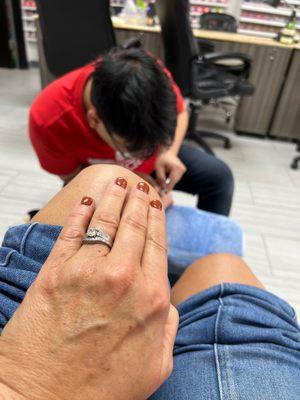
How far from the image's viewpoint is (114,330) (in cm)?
35

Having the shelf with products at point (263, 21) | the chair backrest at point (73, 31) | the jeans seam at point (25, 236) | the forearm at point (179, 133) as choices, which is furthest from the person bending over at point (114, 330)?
the shelf with products at point (263, 21)

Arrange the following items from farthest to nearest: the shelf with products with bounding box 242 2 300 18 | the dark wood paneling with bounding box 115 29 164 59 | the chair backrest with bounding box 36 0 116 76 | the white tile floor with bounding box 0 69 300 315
Result: the shelf with products with bounding box 242 2 300 18 < the dark wood paneling with bounding box 115 29 164 59 < the chair backrest with bounding box 36 0 116 76 < the white tile floor with bounding box 0 69 300 315

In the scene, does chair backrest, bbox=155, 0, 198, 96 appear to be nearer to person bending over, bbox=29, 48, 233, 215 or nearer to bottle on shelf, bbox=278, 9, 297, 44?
person bending over, bbox=29, 48, 233, 215

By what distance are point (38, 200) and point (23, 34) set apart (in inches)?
138

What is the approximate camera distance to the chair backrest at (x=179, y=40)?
1.98 m

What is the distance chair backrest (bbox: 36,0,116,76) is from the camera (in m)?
1.80

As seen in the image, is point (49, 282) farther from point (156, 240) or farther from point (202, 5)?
point (202, 5)

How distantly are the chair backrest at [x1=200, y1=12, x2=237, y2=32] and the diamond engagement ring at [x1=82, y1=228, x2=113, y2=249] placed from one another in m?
3.47

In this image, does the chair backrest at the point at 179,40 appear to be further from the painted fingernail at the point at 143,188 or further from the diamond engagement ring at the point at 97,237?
the diamond engagement ring at the point at 97,237

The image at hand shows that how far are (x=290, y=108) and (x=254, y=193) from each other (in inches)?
42.8

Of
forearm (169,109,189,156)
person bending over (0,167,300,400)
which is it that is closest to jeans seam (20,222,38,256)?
person bending over (0,167,300,400)

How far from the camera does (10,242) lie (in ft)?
1.90

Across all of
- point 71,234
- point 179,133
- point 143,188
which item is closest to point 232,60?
point 179,133

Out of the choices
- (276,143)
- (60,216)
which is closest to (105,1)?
(60,216)
